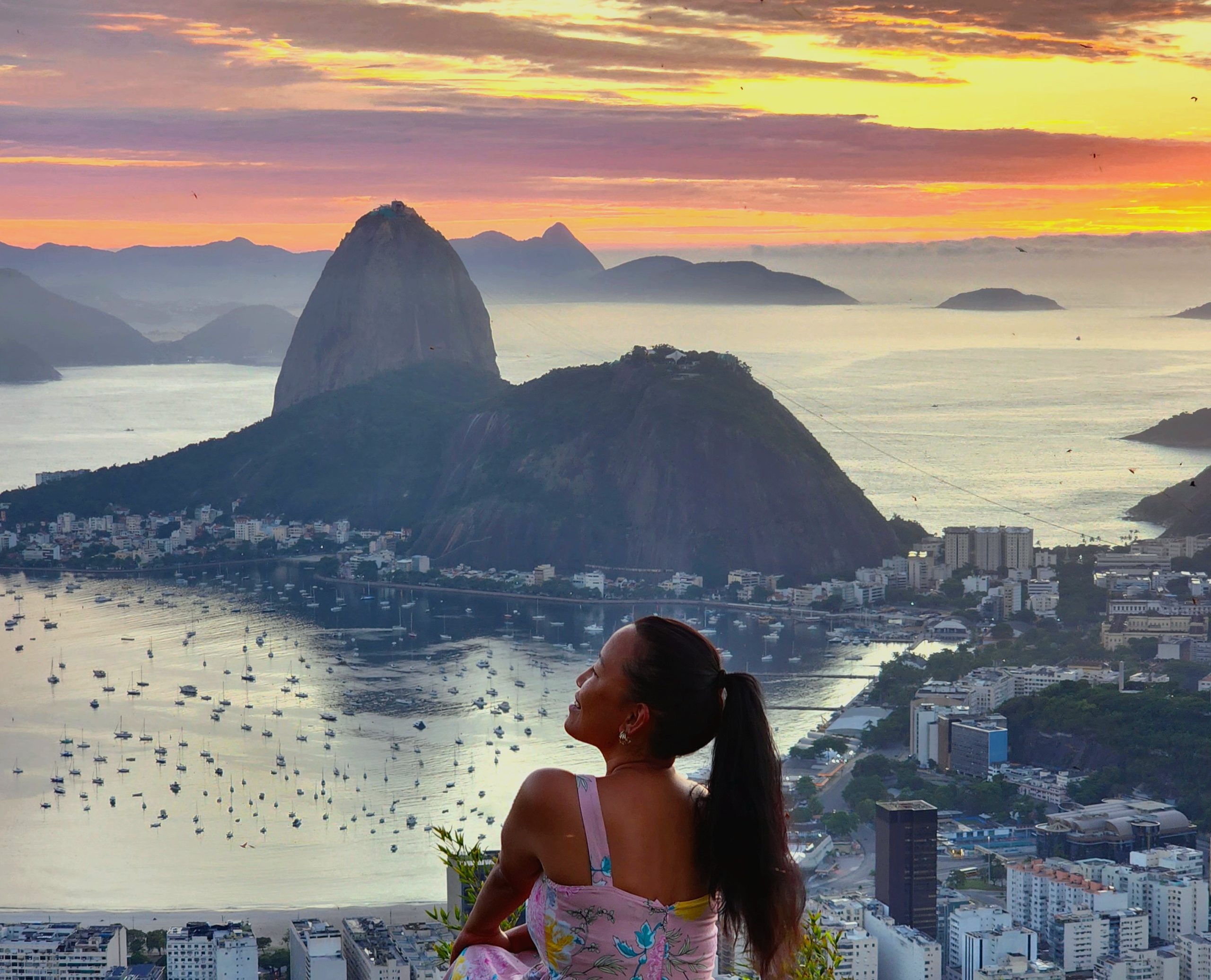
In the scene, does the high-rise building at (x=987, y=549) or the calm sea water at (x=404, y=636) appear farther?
the high-rise building at (x=987, y=549)

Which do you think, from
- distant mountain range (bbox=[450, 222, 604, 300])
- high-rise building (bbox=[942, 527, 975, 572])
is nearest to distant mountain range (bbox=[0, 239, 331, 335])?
distant mountain range (bbox=[450, 222, 604, 300])

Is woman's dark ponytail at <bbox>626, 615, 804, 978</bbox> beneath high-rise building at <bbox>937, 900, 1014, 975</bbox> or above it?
above

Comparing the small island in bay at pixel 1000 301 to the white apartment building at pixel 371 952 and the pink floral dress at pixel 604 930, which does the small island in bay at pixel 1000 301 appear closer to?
the white apartment building at pixel 371 952

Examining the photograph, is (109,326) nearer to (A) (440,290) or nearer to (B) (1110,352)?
(A) (440,290)

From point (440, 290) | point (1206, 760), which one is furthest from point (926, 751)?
point (440, 290)

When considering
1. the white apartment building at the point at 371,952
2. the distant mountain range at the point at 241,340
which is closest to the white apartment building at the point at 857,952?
the white apartment building at the point at 371,952

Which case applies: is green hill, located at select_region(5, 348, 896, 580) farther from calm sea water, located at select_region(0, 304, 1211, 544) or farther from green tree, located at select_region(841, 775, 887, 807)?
green tree, located at select_region(841, 775, 887, 807)
